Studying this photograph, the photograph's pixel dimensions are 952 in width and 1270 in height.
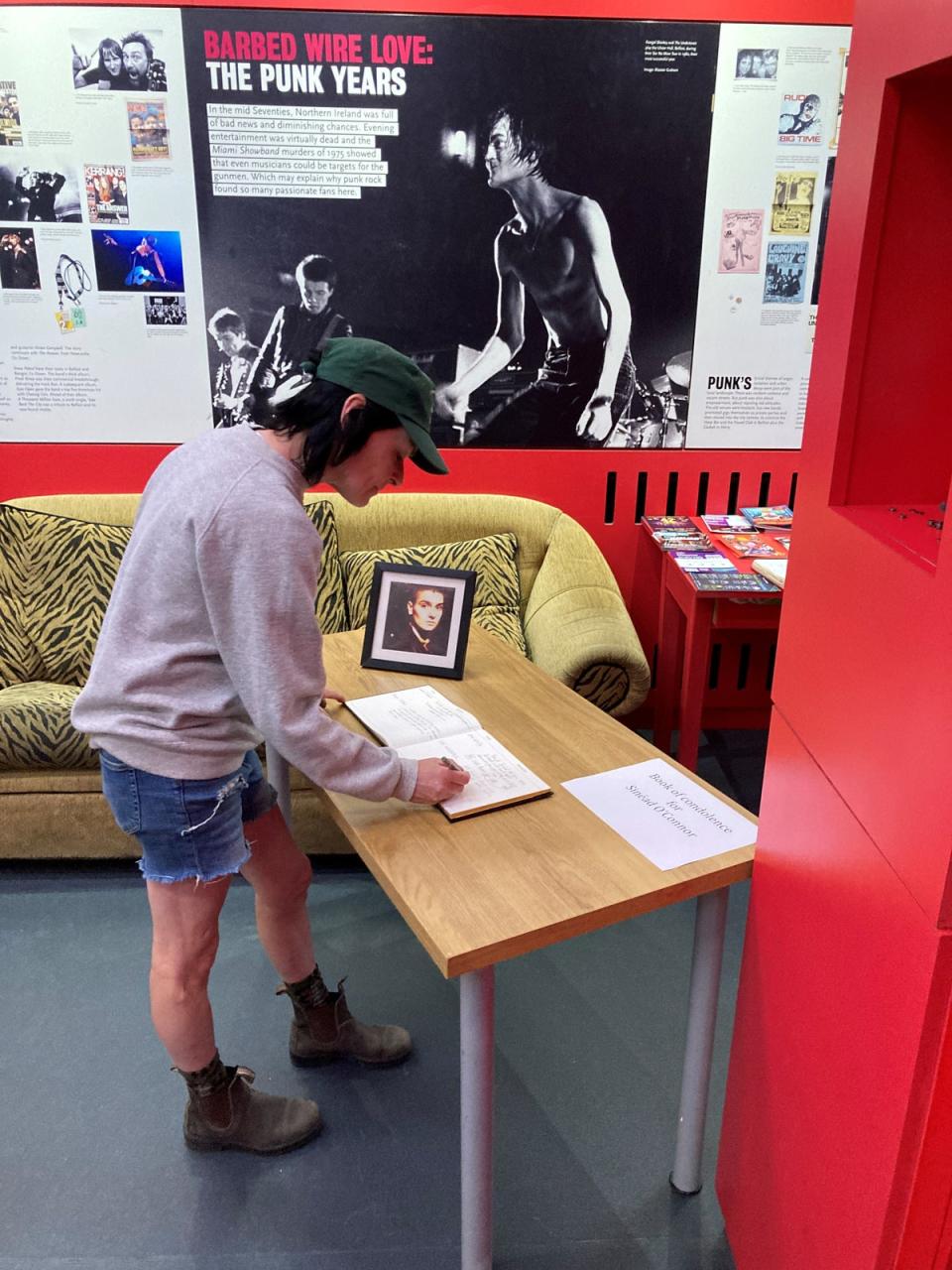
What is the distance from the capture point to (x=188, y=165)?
9.57ft

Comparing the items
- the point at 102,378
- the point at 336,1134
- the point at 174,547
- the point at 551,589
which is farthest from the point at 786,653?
the point at 102,378

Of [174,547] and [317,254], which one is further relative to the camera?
[317,254]

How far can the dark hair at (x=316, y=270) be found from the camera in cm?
303

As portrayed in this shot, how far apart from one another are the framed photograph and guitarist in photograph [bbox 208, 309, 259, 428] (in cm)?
132

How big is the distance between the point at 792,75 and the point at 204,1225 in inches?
134

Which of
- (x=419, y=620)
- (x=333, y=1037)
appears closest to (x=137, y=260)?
(x=419, y=620)

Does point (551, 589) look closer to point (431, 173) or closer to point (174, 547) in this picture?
point (431, 173)

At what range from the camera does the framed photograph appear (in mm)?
2072

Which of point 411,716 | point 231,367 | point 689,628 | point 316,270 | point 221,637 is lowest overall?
point 689,628

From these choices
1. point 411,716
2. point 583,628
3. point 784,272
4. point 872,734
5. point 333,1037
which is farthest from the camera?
point 784,272

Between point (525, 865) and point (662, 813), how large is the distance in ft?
0.92

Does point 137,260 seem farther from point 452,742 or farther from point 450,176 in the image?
point 452,742

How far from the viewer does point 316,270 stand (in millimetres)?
3037

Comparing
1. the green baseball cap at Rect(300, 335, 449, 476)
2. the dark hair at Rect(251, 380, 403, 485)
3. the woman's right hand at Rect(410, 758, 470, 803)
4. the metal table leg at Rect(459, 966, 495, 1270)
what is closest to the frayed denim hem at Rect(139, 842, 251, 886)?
the woman's right hand at Rect(410, 758, 470, 803)
